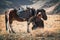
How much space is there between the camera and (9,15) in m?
7.16

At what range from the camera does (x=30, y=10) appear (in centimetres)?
714

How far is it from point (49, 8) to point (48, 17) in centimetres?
23

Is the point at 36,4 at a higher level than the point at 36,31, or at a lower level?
higher

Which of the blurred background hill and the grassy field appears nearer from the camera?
the grassy field

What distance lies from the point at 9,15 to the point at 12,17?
0.25ft

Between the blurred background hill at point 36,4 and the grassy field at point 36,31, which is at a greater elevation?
the blurred background hill at point 36,4

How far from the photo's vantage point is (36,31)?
23.2 ft

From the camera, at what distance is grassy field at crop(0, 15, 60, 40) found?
6.95 meters

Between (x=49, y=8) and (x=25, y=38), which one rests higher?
(x=49, y=8)

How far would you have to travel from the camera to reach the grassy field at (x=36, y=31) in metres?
6.95

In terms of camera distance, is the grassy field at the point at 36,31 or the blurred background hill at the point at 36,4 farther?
the blurred background hill at the point at 36,4

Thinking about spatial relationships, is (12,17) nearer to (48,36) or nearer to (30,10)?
(30,10)

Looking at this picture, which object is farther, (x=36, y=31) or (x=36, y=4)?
(x=36, y=4)

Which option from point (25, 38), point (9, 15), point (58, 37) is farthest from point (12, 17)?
point (58, 37)
